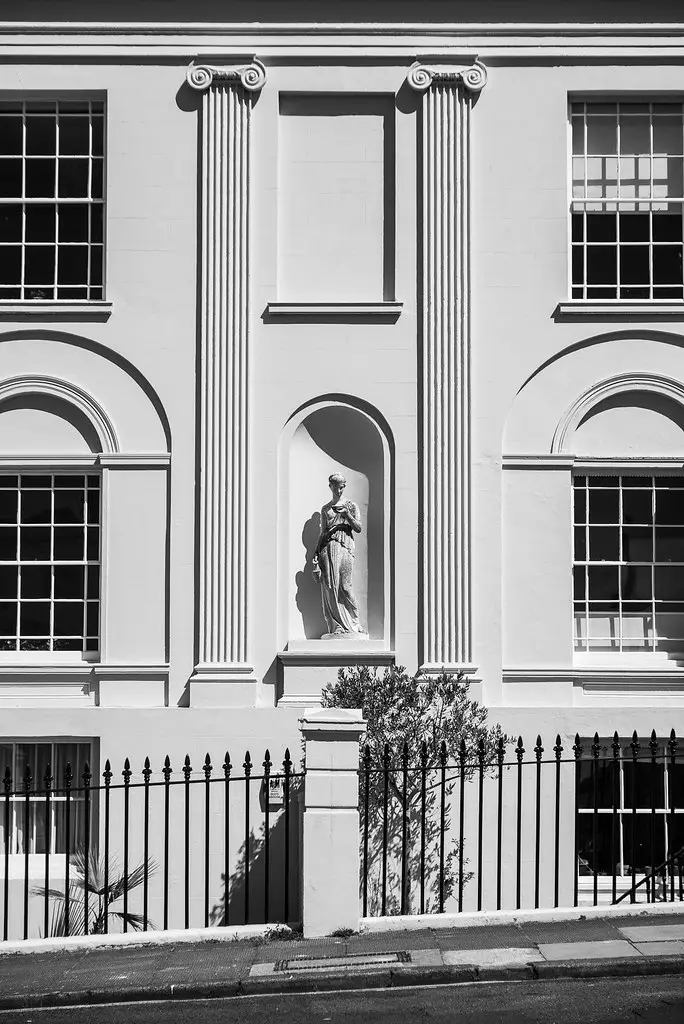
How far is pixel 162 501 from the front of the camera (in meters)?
16.2

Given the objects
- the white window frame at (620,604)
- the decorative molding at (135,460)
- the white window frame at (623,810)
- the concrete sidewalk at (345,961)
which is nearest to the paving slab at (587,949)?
the concrete sidewalk at (345,961)

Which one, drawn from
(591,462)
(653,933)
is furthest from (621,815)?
(653,933)

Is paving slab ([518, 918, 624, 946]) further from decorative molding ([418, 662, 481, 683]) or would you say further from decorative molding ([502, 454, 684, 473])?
decorative molding ([502, 454, 684, 473])

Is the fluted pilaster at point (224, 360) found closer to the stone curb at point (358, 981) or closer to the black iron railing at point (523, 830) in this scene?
the black iron railing at point (523, 830)

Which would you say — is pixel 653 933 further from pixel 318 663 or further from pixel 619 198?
pixel 619 198

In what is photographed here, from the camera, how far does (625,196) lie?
1669cm

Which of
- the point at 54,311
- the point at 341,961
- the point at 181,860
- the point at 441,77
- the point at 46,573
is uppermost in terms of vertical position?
the point at 441,77

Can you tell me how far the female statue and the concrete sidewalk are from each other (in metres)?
5.02

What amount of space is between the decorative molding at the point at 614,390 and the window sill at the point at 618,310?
0.77 meters

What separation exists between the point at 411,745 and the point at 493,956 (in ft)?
12.9

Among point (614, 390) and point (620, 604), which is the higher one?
point (614, 390)

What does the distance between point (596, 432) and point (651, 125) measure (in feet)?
13.4

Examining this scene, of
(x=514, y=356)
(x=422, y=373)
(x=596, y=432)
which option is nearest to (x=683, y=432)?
(x=596, y=432)

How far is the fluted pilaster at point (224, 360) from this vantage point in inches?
629
